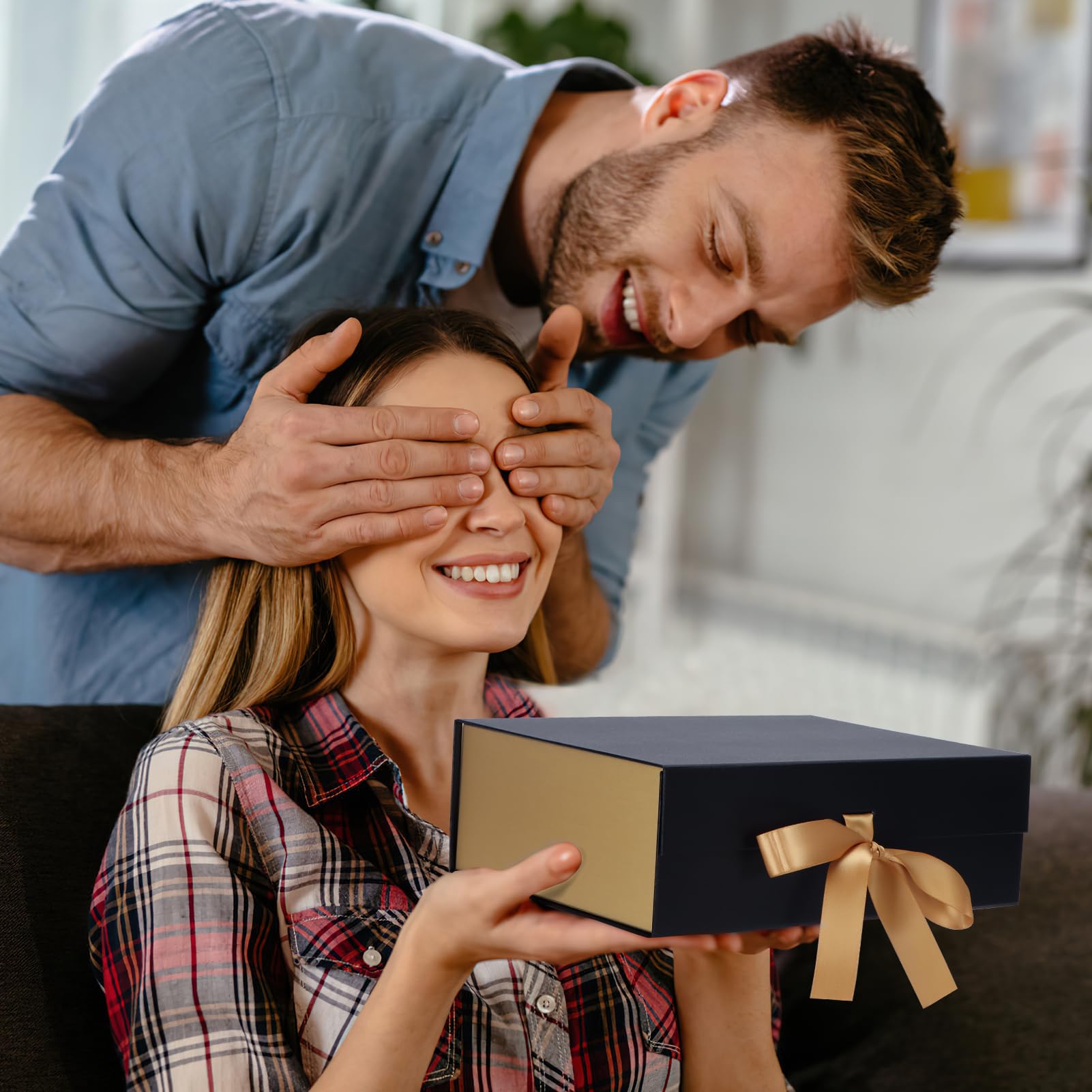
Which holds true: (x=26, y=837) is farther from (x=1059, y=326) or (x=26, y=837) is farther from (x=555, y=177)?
(x=1059, y=326)

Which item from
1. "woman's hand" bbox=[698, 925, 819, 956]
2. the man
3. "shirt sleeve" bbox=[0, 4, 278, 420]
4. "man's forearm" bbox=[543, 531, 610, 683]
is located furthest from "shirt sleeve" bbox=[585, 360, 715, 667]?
"woman's hand" bbox=[698, 925, 819, 956]

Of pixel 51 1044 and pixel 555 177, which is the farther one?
pixel 555 177

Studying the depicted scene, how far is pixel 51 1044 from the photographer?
3.11 ft

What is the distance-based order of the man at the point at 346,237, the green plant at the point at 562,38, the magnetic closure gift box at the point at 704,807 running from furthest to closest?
the green plant at the point at 562,38, the man at the point at 346,237, the magnetic closure gift box at the point at 704,807

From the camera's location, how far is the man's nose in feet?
4.16

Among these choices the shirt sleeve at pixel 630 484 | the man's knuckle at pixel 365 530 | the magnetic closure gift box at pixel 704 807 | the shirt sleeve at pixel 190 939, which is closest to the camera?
the magnetic closure gift box at pixel 704 807

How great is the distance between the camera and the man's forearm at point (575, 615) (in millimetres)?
1364

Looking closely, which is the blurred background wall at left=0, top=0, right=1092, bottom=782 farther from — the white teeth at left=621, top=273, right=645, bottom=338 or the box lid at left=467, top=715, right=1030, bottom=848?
the box lid at left=467, top=715, right=1030, bottom=848

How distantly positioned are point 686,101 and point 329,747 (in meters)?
0.77

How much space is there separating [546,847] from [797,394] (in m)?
2.60

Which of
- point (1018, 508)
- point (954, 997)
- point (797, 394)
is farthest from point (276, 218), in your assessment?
point (797, 394)

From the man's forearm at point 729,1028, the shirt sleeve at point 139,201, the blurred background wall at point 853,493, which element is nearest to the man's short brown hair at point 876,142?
the shirt sleeve at point 139,201

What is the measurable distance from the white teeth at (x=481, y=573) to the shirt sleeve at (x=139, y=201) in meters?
0.45

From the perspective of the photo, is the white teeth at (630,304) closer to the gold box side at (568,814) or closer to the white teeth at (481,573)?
the white teeth at (481,573)
